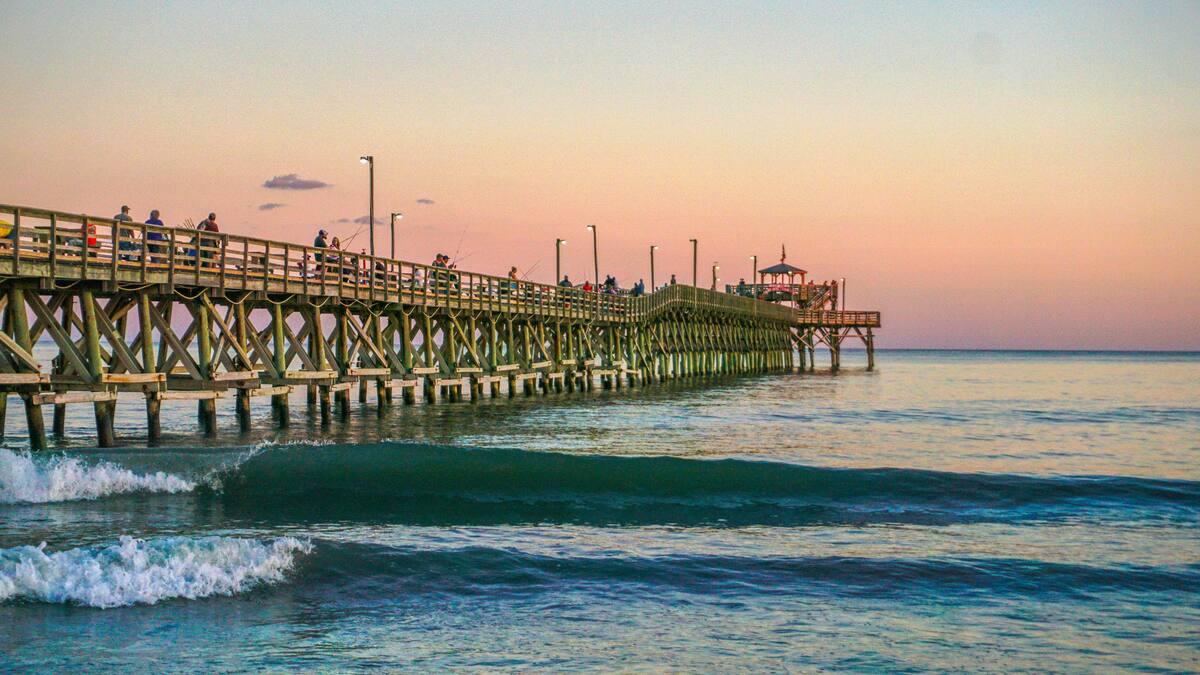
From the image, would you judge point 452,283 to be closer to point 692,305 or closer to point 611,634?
point 611,634

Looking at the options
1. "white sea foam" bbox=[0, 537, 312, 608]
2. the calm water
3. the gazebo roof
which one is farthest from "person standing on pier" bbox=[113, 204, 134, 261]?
the gazebo roof

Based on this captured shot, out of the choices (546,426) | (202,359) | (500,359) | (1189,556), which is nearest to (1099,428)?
(546,426)

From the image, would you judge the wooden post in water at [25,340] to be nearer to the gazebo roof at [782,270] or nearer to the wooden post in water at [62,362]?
the wooden post in water at [62,362]

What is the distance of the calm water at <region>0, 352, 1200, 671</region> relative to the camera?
29.0 ft

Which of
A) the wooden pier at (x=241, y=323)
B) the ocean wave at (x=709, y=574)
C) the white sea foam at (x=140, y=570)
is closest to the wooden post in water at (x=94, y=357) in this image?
the wooden pier at (x=241, y=323)

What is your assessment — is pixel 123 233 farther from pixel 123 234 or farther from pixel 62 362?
→ pixel 62 362

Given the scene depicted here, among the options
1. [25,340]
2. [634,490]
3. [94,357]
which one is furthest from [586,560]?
[94,357]

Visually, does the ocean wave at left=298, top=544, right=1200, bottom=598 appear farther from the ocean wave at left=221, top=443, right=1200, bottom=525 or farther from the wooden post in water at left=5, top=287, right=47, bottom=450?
the wooden post in water at left=5, top=287, right=47, bottom=450

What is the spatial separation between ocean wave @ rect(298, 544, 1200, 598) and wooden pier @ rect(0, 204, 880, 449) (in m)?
10.0

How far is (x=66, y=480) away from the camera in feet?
51.8

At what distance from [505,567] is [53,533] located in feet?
16.9

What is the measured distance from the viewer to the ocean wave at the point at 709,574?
10844 mm

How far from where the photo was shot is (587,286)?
54.9 metres

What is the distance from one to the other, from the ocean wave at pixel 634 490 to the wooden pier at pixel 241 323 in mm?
4479
